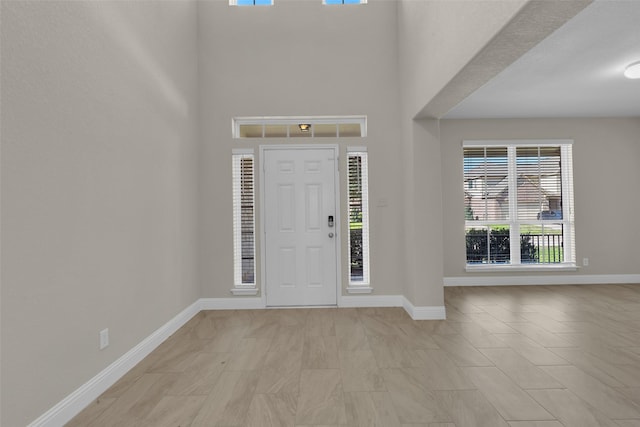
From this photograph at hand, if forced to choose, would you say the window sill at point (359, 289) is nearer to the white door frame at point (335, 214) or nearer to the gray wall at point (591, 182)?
the white door frame at point (335, 214)

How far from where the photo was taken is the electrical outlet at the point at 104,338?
96.6 inches

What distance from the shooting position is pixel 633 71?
3.94 metres

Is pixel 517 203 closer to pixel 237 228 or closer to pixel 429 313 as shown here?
pixel 429 313

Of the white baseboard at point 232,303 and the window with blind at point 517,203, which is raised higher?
the window with blind at point 517,203

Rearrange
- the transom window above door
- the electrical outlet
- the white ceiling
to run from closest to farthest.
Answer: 1. the electrical outlet
2. the white ceiling
3. the transom window above door

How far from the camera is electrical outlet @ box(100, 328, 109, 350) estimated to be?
96.6 inches

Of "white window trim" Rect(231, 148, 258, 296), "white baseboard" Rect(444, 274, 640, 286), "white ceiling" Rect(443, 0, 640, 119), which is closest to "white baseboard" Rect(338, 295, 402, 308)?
"white window trim" Rect(231, 148, 258, 296)

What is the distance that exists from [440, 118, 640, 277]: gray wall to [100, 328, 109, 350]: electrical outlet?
4.83 m

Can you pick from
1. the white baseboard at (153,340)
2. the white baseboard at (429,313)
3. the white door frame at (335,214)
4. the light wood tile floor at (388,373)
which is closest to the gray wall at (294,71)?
the white door frame at (335,214)

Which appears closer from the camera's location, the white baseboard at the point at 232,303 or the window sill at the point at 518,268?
Answer: the white baseboard at the point at 232,303

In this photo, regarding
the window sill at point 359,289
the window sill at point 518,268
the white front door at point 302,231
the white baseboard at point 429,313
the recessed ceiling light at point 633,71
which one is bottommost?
the white baseboard at point 429,313

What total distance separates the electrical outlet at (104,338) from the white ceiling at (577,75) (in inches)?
169

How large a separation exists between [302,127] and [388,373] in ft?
10.3

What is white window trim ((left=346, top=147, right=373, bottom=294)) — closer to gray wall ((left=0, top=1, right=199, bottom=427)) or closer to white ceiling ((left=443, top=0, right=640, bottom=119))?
white ceiling ((left=443, top=0, right=640, bottom=119))
